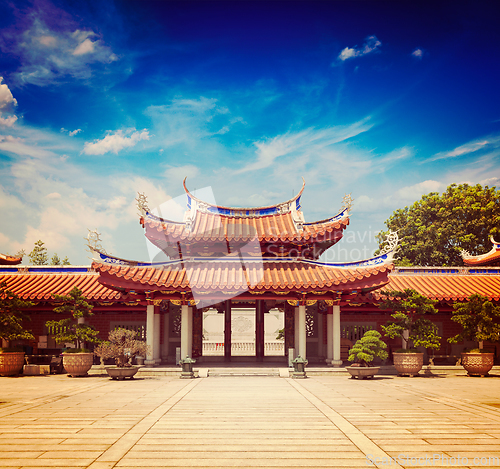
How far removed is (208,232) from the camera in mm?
18000

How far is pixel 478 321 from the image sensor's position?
15.9m

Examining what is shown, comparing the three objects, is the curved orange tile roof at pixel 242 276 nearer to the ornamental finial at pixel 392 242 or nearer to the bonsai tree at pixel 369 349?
the ornamental finial at pixel 392 242

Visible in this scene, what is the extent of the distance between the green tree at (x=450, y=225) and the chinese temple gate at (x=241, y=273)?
1539 cm

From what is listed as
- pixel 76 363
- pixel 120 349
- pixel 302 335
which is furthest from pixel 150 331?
pixel 302 335

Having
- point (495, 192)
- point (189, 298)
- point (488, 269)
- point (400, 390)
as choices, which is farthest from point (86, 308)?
point (495, 192)

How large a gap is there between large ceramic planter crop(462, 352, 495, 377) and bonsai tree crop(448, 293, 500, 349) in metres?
0.64

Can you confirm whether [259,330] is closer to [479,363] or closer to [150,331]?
[150,331]

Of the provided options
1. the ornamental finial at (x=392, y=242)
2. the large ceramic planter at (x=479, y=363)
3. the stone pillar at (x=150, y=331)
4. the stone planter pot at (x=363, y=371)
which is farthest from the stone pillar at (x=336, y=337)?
the stone pillar at (x=150, y=331)

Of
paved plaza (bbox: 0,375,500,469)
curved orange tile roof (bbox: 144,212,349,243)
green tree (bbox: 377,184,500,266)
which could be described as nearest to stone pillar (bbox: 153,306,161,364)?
curved orange tile roof (bbox: 144,212,349,243)

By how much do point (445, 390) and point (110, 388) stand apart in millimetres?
9981

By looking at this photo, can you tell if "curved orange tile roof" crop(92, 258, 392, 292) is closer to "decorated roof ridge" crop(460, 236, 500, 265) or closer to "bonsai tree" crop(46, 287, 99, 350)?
"bonsai tree" crop(46, 287, 99, 350)

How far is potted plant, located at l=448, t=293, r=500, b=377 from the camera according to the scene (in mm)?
15625

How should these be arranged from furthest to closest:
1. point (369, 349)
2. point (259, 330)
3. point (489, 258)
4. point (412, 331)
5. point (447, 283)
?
point (489, 258) < point (447, 283) < point (259, 330) < point (412, 331) < point (369, 349)

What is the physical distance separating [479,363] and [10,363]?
18178mm
